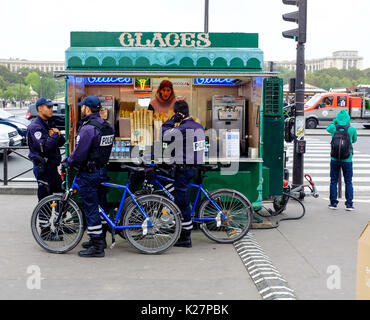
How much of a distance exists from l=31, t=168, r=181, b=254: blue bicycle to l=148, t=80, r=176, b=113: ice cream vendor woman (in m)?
2.51

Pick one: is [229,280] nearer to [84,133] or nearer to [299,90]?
[84,133]

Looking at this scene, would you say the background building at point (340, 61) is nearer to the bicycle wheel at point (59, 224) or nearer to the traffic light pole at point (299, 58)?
the traffic light pole at point (299, 58)

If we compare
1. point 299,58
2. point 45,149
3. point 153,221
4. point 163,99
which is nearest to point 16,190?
point 163,99

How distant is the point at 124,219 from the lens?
669 cm

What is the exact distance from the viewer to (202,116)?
9.61 metres

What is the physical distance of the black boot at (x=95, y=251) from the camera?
21.2 ft

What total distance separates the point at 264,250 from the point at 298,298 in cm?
185

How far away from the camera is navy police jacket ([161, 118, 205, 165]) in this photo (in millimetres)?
6906

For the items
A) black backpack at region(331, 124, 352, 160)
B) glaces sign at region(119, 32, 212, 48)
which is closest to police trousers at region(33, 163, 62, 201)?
glaces sign at region(119, 32, 212, 48)

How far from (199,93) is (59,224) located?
3.97m

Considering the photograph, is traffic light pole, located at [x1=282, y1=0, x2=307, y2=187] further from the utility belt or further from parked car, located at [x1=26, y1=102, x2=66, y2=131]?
parked car, located at [x1=26, y1=102, x2=66, y2=131]

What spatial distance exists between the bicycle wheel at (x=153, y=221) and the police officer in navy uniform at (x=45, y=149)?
1265 millimetres
